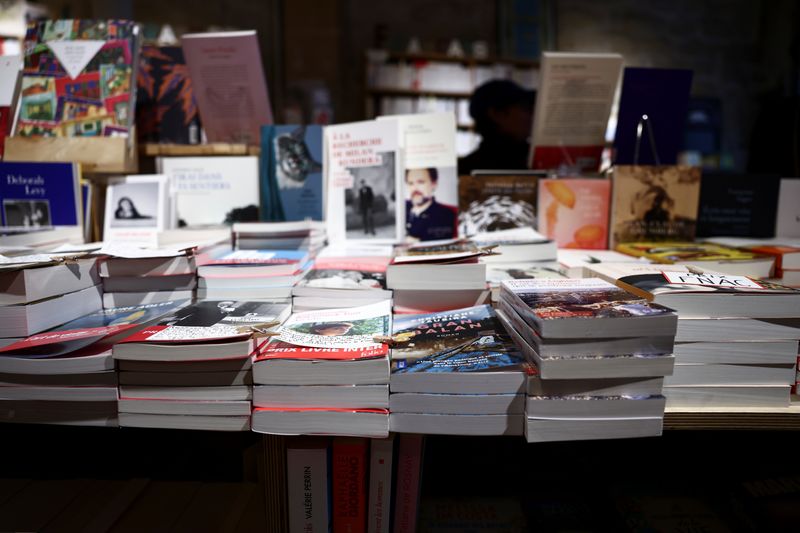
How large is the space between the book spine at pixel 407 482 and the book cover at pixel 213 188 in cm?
91

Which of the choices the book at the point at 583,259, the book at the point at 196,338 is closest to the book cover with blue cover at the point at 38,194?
the book at the point at 196,338

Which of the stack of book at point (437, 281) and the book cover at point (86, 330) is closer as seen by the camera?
the book cover at point (86, 330)

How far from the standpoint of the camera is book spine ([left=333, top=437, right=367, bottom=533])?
845 millimetres

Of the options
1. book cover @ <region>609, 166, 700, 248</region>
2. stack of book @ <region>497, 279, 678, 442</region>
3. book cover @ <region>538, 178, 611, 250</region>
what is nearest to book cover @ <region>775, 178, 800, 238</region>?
book cover @ <region>609, 166, 700, 248</region>

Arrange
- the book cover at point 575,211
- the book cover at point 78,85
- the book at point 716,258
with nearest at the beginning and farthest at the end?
the book at point 716,258, the book cover at point 78,85, the book cover at point 575,211

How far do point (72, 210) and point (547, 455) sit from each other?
4.83 ft

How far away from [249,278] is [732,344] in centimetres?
98

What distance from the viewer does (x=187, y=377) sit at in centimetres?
A: 81

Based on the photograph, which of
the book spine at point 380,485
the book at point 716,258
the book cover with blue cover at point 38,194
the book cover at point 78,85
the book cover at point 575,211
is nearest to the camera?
the book spine at point 380,485

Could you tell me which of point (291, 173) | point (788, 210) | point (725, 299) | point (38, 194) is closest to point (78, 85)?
point (38, 194)

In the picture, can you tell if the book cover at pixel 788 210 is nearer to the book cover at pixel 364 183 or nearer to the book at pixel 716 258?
the book at pixel 716 258

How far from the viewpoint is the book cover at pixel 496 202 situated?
1479mm

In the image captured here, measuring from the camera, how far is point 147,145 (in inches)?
57.8

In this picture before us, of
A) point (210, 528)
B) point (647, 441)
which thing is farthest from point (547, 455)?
point (210, 528)
